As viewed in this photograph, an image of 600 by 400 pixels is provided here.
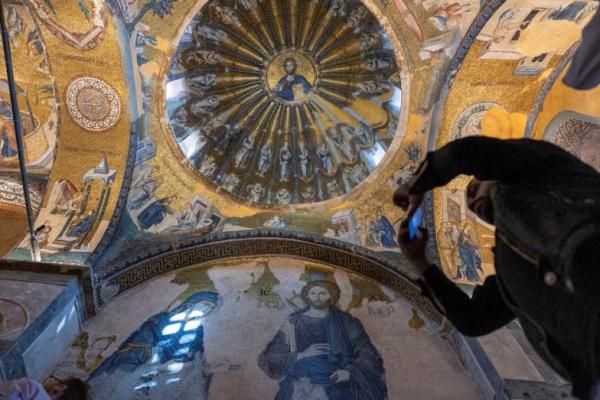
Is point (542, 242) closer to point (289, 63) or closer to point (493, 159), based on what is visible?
point (493, 159)

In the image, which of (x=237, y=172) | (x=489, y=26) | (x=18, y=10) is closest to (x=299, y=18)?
(x=237, y=172)

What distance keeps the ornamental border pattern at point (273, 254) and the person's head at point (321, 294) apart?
75 cm

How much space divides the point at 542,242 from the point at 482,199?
1.61ft

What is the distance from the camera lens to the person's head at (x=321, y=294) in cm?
731

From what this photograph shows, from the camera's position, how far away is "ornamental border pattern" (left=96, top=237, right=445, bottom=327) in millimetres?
7375

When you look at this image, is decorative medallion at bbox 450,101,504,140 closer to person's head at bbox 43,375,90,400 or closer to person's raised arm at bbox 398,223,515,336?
person's raised arm at bbox 398,223,515,336

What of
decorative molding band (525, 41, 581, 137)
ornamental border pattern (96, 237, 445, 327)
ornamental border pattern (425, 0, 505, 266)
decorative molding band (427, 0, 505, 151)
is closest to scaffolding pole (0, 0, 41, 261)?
ornamental border pattern (96, 237, 445, 327)

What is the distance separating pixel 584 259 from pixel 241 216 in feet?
26.1

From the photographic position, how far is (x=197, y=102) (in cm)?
978

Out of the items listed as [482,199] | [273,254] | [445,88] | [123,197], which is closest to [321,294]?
[273,254]

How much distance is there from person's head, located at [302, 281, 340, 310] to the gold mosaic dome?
93.5 inches

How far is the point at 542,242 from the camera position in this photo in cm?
177

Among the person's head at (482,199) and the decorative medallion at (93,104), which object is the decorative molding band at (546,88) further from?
the decorative medallion at (93,104)

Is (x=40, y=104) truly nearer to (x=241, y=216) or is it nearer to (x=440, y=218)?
(x=241, y=216)
